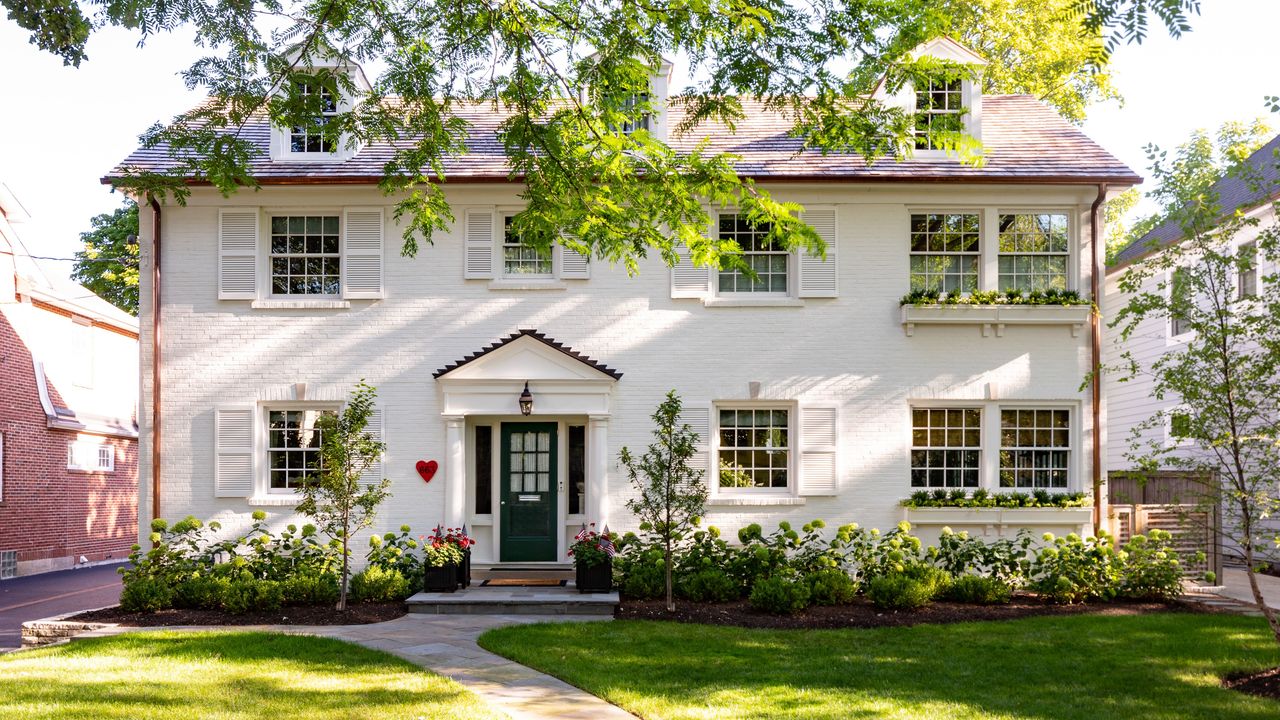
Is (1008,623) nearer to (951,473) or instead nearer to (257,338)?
(951,473)

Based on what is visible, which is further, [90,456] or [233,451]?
[90,456]

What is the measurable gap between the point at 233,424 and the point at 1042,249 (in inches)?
447

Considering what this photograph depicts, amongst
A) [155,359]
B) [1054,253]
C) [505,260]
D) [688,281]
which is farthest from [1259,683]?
[155,359]

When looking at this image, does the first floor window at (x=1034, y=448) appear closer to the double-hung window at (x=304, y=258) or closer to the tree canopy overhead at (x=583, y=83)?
the tree canopy overhead at (x=583, y=83)

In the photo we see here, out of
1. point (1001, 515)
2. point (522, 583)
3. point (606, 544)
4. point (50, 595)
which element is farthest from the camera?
point (50, 595)

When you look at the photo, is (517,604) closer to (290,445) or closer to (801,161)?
(290,445)

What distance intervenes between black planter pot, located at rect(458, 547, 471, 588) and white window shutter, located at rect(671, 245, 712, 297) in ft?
14.3

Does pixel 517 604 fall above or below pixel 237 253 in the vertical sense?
below

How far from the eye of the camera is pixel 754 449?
14.0 m

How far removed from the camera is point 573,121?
852cm

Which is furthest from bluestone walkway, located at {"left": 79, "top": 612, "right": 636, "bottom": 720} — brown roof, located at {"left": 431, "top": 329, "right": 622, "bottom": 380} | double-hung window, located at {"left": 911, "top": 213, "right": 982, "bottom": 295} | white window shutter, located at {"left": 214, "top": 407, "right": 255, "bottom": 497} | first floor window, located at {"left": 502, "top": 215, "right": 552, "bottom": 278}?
double-hung window, located at {"left": 911, "top": 213, "right": 982, "bottom": 295}

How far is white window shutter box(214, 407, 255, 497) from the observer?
13.8m

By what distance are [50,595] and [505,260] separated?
943cm

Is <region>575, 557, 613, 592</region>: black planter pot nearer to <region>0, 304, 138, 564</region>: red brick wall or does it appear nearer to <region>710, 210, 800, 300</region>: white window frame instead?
<region>710, 210, 800, 300</region>: white window frame
